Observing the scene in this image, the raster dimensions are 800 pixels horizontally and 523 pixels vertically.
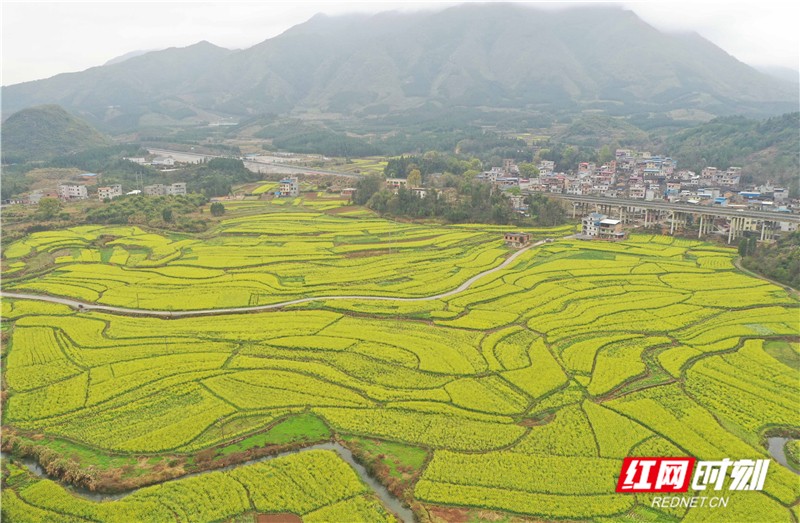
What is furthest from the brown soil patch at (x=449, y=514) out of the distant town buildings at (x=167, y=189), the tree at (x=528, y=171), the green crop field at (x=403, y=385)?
the tree at (x=528, y=171)

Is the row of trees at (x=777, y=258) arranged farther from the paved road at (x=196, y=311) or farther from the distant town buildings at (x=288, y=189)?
the distant town buildings at (x=288, y=189)

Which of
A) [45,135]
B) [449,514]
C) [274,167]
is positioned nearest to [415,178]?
[274,167]

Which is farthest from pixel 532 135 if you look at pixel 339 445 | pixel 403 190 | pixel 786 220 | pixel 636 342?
pixel 339 445

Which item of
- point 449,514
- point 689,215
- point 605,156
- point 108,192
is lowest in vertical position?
point 449,514

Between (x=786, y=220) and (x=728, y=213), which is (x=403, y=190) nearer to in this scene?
(x=728, y=213)

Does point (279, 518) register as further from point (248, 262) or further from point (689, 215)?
point (689, 215)

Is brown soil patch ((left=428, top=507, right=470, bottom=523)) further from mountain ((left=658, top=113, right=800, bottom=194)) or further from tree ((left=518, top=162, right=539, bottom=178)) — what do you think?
tree ((left=518, top=162, right=539, bottom=178))

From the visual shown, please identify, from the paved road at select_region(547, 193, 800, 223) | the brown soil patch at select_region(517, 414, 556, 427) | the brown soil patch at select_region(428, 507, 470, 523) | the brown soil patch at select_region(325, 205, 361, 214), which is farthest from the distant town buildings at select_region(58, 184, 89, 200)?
the brown soil patch at select_region(428, 507, 470, 523)
